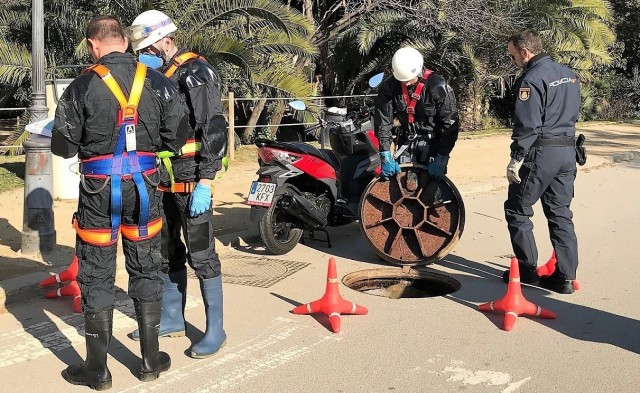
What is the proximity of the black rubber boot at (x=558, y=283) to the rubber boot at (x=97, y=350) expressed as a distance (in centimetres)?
356

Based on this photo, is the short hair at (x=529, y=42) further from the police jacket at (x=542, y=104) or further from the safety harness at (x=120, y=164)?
the safety harness at (x=120, y=164)

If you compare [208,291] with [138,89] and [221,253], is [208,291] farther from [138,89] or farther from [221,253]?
[221,253]

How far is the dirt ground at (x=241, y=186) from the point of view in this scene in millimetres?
6953

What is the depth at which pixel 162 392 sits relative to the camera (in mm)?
4258

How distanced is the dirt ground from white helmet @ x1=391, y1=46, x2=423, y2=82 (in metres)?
2.40

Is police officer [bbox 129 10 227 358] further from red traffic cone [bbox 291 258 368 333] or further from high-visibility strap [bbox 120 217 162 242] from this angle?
red traffic cone [bbox 291 258 368 333]

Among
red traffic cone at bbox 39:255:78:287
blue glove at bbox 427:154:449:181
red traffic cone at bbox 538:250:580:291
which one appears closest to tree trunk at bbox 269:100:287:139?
blue glove at bbox 427:154:449:181

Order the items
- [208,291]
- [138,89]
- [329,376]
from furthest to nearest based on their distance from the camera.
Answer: [208,291] → [329,376] → [138,89]

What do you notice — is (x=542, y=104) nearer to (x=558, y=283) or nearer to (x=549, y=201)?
(x=549, y=201)

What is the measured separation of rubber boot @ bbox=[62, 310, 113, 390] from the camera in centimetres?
425

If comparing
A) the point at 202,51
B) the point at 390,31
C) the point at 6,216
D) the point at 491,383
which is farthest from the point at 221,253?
the point at 390,31

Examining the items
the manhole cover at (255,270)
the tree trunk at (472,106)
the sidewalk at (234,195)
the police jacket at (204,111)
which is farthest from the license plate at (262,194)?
the tree trunk at (472,106)

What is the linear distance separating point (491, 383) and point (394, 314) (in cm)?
134

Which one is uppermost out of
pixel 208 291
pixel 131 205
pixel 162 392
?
pixel 131 205
